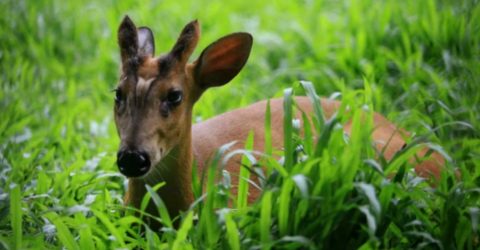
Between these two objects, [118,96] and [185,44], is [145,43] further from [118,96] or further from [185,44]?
[118,96]

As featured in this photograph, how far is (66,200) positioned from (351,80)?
8.03 feet

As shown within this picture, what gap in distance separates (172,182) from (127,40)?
0.63 metres

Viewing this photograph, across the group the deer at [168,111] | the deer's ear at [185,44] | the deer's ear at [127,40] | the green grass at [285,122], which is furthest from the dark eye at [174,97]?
the green grass at [285,122]

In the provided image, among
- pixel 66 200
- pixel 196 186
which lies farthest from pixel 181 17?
pixel 196 186

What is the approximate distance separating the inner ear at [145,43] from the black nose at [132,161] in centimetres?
54

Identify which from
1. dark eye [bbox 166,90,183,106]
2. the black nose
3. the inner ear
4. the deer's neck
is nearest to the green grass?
the deer's neck

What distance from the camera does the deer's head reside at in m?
4.04

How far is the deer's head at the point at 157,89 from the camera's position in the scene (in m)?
4.04

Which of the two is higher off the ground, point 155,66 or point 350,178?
point 155,66

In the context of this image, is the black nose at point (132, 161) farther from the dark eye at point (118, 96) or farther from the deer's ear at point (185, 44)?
the deer's ear at point (185, 44)

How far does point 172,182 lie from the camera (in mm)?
4371

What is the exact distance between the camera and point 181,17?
26.4ft

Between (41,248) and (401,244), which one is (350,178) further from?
(41,248)

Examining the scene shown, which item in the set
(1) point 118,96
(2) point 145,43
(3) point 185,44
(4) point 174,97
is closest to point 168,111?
(4) point 174,97
